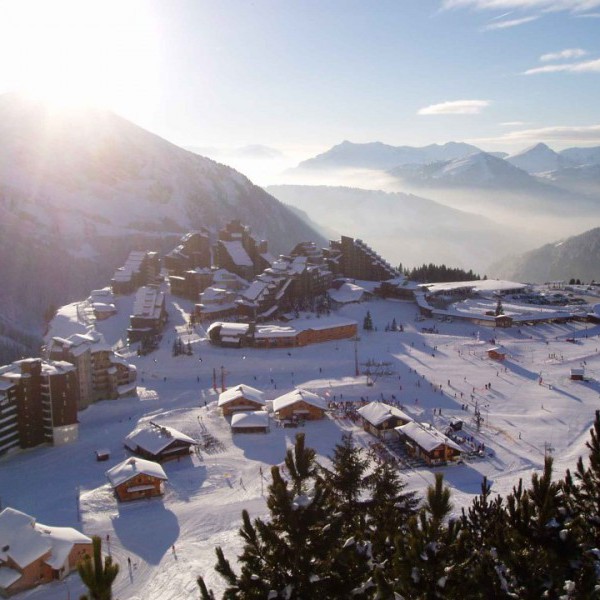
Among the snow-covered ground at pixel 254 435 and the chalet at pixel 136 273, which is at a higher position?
the chalet at pixel 136 273

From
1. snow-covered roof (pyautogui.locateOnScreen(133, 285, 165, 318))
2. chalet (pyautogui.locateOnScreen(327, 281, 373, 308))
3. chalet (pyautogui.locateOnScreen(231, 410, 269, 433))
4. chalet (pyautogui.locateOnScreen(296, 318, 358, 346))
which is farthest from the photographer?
chalet (pyautogui.locateOnScreen(327, 281, 373, 308))

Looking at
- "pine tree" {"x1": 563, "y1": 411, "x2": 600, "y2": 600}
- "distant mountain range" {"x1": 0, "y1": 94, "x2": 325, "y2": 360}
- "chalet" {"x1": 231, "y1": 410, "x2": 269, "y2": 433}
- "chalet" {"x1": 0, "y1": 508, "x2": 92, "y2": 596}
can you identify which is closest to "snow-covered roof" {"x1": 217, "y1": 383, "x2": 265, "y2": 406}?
"chalet" {"x1": 231, "y1": 410, "x2": 269, "y2": 433}

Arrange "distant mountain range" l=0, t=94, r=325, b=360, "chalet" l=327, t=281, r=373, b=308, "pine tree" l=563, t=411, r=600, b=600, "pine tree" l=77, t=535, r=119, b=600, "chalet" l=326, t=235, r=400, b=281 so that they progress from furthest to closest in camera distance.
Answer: "distant mountain range" l=0, t=94, r=325, b=360
"chalet" l=326, t=235, r=400, b=281
"chalet" l=327, t=281, r=373, b=308
"pine tree" l=563, t=411, r=600, b=600
"pine tree" l=77, t=535, r=119, b=600

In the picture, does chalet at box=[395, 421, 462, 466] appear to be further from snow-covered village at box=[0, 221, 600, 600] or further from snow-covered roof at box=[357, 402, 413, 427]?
snow-covered roof at box=[357, 402, 413, 427]

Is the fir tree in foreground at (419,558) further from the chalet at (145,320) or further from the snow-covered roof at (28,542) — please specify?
the chalet at (145,320)

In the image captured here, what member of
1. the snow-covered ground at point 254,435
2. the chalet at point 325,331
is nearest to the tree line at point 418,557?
the snow-covered ground at point 254,435

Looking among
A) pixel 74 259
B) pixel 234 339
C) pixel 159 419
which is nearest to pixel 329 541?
pixel 159 419

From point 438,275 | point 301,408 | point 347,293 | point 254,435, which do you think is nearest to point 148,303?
point 347,293

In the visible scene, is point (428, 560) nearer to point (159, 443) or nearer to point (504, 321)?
point (159, 443)
